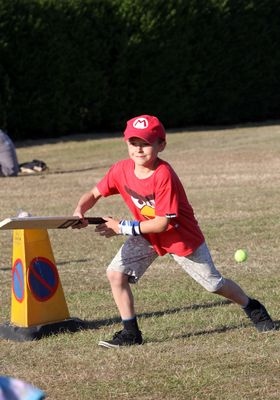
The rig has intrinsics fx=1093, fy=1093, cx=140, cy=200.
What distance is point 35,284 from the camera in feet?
25.5

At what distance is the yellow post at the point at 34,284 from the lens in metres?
7.72

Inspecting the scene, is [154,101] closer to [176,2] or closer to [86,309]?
[176,2]

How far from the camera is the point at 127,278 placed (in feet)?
23.9

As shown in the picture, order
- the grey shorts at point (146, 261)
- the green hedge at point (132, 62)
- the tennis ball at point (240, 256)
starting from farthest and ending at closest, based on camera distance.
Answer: the green hedge at point (132, 62)
the tennis ball at point (240, 256)
the grey shorts at point (146, 261)

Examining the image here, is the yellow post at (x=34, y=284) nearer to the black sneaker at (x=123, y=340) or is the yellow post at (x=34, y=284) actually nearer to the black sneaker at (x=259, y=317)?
the black sneaker at (x=123, y=340)

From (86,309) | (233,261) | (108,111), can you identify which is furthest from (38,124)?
(86,309)

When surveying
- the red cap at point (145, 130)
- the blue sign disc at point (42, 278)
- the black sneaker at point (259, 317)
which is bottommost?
the black sneaker at point (259, 317)

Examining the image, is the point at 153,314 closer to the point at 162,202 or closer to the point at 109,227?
the point at 109,227

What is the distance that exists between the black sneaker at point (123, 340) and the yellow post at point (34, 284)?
690 mm

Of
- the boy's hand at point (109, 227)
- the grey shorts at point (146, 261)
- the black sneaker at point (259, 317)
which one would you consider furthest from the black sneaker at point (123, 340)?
the black sneaker at point (259, 317)

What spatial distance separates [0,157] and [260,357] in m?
14.2

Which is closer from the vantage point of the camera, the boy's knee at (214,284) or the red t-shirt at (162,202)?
the red t-shirt at (162,202)

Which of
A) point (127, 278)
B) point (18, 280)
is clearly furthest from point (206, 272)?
point (18, 280)

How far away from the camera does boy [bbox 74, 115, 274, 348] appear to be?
7004mm
